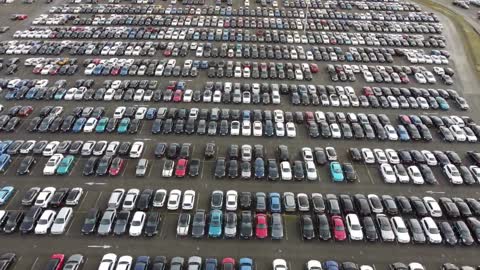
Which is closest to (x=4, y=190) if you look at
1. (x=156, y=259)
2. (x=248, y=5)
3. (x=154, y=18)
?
(x=156, y=259)

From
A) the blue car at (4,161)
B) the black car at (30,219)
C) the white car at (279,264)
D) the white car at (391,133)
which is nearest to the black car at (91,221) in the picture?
the black car at (30,219)

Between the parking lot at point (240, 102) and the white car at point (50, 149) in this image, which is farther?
the white car at point (50, 149)

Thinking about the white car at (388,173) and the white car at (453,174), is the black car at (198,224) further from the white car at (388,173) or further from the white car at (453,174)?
the white car at (453,174)

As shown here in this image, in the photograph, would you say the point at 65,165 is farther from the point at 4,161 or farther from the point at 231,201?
the point at 231,201

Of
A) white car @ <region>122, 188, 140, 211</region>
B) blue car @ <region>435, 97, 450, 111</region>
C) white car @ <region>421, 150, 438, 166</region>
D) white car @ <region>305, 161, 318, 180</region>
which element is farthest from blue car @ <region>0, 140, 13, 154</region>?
blue car @ <region>435, 97, 450, 111</region>

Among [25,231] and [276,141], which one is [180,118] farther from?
[25,231]

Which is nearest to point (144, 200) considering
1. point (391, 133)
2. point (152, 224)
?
point (152, 224)
